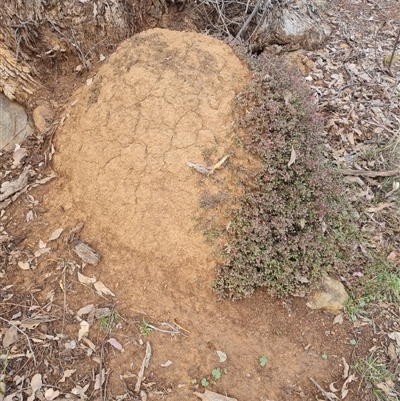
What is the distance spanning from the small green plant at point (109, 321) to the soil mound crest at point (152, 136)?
17.8 inches

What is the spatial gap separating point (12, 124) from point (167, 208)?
159 centimetres

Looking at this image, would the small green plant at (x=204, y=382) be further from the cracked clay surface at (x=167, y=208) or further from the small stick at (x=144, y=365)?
the small stick at (x=144, y=365)

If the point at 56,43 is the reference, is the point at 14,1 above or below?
above

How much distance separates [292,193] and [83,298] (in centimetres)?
152

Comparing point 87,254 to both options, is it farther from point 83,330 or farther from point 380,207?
point 380,207

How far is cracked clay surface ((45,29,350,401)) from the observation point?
8.30ft

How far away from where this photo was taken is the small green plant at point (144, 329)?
2570mm

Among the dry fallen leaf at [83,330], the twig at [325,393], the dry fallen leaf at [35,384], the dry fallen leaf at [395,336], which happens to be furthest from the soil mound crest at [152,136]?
the dry fallen leaf at [395,336]

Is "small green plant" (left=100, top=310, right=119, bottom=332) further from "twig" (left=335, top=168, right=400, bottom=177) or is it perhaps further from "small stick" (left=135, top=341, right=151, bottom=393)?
"twig" (left=335, top=168, right=400, bottom=177)

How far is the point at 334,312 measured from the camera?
2824 millimetres

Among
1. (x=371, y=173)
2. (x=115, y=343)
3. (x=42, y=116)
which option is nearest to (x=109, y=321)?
(x=115, y=343)

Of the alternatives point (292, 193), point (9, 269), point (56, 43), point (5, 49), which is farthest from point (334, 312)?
point (5, 49)

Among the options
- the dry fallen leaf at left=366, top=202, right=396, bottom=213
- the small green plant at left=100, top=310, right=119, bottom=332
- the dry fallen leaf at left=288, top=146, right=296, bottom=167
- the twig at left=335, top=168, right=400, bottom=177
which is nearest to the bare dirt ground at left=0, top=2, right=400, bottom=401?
the small green plant at left=100, top=310, right=119, bottom=332

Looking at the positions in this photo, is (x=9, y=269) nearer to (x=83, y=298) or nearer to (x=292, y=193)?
(x=83, y=298)
